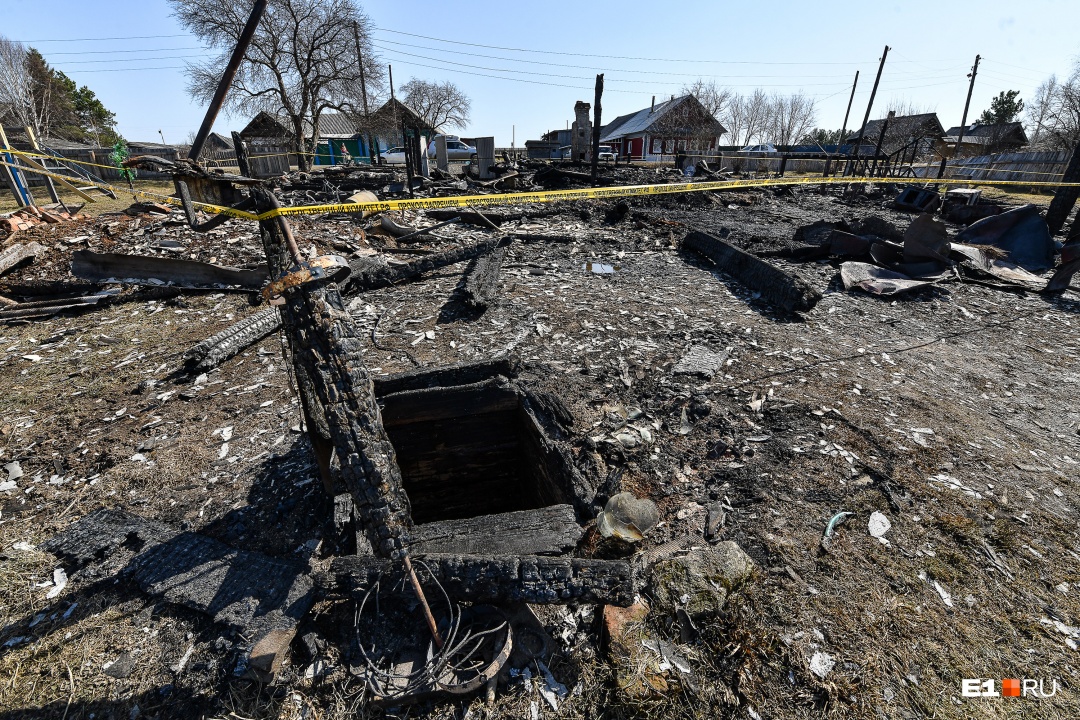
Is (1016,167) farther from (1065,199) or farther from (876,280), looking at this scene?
(876,280)

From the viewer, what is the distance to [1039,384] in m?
4.02

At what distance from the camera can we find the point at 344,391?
5.73 ft

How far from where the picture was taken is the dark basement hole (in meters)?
3.00

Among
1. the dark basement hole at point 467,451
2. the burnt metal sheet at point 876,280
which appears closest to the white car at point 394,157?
the burnt metal sheet at point 876,280

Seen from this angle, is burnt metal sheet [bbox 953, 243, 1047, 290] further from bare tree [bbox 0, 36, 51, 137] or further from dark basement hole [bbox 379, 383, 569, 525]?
bare tree [bbox 0, 36, 51, 137]

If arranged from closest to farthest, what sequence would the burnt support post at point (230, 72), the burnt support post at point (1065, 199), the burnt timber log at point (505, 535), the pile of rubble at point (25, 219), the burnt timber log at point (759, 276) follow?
the burnt timber log at point (505, 535) → the burnt support post at point (230, 72) → the burnt timber log at point (759, 276) → the pile of rubble at point (25, 219) → the burnt support post at point (1065, 199)

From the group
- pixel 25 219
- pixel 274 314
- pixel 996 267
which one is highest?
pixel 25 219

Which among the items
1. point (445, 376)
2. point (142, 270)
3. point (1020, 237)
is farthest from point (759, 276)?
point (142, 270)

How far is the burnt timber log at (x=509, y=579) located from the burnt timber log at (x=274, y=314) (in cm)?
280

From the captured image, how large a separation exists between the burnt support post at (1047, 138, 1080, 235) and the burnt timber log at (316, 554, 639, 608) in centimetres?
1244

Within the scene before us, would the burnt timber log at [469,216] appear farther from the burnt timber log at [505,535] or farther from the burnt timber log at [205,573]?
the burnt timber log at [505,535]

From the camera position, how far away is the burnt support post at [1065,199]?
852 cm

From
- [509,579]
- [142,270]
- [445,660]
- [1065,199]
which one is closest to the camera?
[445,660]

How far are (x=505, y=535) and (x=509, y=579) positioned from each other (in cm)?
32
